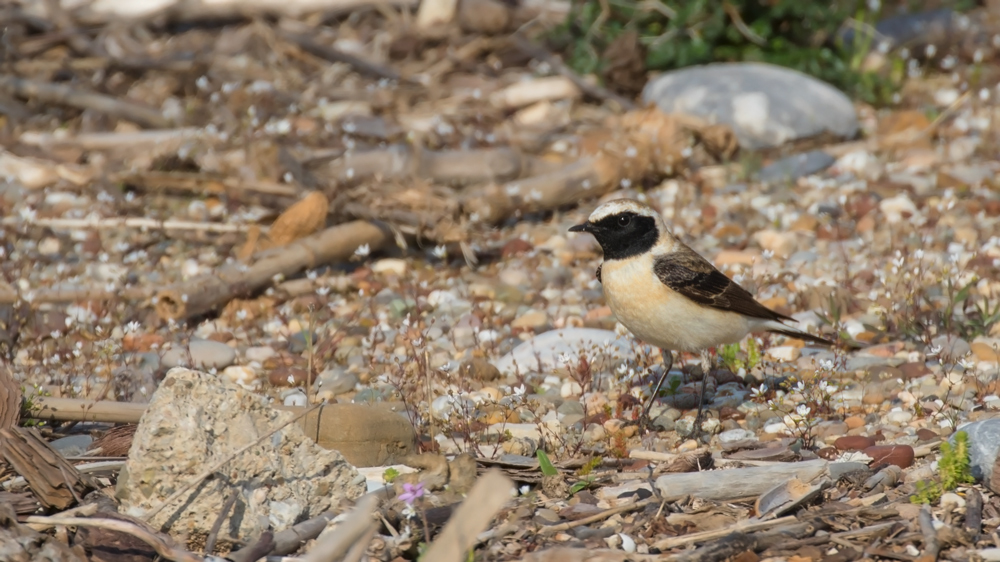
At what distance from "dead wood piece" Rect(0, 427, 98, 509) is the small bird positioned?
319 centimetres

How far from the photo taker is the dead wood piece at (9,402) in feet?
17.4

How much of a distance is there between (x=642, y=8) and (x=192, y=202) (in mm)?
5579

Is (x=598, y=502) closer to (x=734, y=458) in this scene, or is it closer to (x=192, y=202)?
(x=734, y=458)

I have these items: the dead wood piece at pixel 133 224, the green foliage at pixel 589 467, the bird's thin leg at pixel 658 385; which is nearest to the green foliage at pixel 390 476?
the green foliage at pixel 589 467

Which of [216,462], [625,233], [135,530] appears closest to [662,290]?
[625,233]

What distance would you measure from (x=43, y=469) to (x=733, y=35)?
9686 mm

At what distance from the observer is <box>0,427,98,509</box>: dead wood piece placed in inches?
195

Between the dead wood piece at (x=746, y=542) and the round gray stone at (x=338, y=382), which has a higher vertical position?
the dead wood piece at (x=746, y=542)

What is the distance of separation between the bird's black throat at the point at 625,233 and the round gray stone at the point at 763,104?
5025 mm

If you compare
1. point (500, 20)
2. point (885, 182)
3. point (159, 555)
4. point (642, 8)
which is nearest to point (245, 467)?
point (159, 555)

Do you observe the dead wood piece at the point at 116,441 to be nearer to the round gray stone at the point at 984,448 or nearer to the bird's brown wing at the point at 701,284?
the bird's brown wing at the point at 701,284

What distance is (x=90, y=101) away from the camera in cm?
1209

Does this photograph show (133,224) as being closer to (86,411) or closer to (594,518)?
(86,411)

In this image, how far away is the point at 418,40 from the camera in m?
13.8
